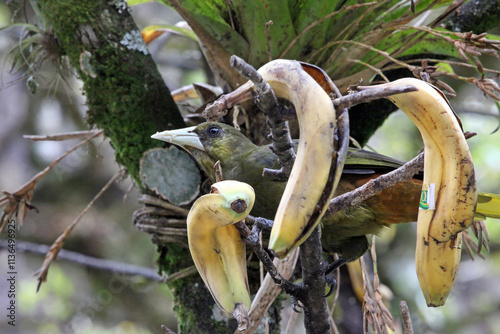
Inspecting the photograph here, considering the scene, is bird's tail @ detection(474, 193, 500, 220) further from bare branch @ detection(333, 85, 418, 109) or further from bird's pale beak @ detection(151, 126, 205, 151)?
bird's pale beak @ detection(151, 126, 205, 151)

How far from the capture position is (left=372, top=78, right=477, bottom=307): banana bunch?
2.98ft

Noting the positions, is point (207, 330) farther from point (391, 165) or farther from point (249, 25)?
point (249, 25)

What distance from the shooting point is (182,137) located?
6.49ft

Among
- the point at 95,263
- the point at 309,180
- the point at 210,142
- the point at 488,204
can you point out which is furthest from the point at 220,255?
the point at 95,263

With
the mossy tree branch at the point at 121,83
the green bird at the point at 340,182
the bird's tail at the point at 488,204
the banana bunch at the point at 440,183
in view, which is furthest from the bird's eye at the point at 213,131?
the banana bunch at the point at 440,183

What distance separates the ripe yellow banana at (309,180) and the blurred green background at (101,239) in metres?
2.94

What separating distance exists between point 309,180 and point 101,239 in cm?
346

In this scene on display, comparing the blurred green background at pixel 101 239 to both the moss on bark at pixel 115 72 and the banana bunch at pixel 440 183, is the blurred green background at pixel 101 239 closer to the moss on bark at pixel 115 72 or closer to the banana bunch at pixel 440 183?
the moss on bark at pixel 115 72

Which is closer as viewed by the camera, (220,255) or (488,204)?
(220,255)

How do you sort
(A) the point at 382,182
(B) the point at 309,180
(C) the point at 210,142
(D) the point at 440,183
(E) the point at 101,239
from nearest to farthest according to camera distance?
(B) the point at 309,180 → (D) the point at 440,183 → (A) the point at 382,182 → (C) the point at 210,142 → (E) the point at 101,239

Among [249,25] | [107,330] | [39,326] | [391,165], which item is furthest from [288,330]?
[39,326]

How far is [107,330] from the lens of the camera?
12.9ft

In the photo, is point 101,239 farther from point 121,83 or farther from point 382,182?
point 382,182

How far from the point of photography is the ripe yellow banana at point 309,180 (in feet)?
2.65
